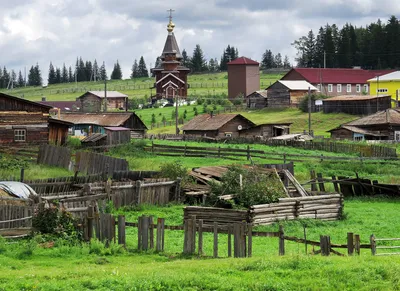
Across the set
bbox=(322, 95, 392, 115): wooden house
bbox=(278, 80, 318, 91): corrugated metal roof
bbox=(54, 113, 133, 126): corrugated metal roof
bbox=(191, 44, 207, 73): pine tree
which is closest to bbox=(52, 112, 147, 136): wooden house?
bbox=(54, 113, 133, 126): corrugated metal roof

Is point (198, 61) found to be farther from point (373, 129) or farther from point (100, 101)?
point (373, 129)

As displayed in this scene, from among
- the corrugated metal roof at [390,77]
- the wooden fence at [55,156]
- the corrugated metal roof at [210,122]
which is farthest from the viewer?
the corrugated metal roof at [390,77]

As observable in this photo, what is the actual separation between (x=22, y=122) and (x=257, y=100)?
193 ft

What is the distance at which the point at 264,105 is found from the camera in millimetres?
102375

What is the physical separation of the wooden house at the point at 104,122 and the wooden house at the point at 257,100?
4030cm

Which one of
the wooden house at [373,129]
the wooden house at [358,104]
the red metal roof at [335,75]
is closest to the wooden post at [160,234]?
the wooden house at [373,129]

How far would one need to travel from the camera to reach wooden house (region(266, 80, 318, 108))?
324 feet

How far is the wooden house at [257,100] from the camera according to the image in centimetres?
10238

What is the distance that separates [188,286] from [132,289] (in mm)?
1147

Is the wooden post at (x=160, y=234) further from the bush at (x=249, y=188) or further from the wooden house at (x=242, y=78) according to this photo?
the wooden house at (x=242, y=78)

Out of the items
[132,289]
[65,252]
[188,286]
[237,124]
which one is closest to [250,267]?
[188,286]

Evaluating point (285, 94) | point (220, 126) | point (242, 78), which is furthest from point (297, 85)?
point (220, 126)

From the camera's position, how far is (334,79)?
110312 millimetres

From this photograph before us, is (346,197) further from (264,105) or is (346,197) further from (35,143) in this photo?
(264,105)
